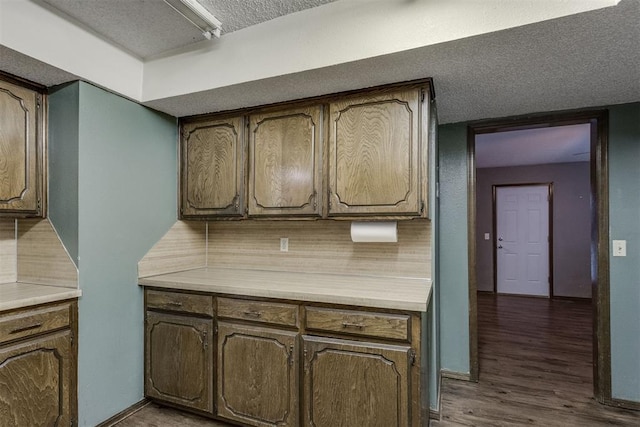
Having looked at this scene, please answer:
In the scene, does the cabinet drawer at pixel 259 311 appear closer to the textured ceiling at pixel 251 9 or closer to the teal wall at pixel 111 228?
the teal wall at pixel 111 228

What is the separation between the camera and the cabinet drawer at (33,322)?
1701 millimetres

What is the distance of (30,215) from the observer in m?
2.04

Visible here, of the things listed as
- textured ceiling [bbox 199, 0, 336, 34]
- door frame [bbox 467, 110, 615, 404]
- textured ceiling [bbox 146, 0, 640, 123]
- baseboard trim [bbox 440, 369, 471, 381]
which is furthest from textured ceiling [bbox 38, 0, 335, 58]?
baseboard trim [bbox 440, 369, 471, 381]

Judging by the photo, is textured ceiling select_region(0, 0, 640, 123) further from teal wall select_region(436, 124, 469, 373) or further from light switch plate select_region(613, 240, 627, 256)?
light switch plate select_region(613, 240, 627, 256)

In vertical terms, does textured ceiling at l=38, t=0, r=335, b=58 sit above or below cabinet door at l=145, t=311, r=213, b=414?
above

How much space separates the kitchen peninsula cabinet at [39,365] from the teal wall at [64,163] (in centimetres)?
35

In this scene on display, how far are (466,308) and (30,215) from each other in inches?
122

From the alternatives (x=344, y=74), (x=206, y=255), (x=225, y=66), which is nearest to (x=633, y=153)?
(x=344, y=74)

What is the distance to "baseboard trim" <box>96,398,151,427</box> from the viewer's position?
2.13 m

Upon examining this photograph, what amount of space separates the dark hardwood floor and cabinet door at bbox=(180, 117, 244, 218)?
4.65ft

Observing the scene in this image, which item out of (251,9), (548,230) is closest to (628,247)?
(251,9)

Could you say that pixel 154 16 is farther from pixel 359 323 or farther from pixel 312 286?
pixel 359 323

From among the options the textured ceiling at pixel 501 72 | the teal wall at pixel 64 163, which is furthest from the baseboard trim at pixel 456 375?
the teal wall at pixel 64 163

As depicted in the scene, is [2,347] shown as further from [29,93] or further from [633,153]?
[633,153]
